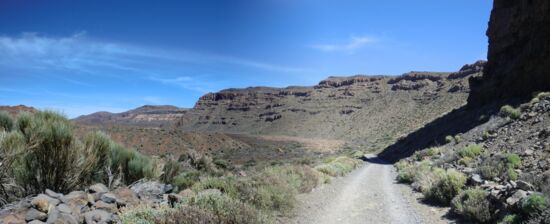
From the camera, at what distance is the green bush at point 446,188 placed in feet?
38.8

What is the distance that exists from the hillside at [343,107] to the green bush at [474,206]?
59092 mm

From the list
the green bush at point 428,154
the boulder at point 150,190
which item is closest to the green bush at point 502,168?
the boulder at point 150,190

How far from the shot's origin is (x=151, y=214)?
21.2ft

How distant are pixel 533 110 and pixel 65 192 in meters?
22.6

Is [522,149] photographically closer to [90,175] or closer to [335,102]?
[90,175]

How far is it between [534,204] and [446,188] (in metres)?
4.99

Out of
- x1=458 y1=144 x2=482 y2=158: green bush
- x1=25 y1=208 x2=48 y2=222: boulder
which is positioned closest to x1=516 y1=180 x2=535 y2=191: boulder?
x1=25 y1=208 x2=48 y2=222: boulder

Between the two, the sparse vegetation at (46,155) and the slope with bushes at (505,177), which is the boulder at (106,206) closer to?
the sparse vegetation at (46,155)

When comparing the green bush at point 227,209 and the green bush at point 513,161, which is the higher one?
the green bush at point 513,161

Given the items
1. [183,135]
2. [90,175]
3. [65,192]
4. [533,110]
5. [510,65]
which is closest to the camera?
[65,192]

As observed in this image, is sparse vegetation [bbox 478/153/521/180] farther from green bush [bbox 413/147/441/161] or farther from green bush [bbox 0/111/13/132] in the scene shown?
green bush [bbox 413/147/441/161]

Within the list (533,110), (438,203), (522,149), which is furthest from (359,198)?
(533,110)

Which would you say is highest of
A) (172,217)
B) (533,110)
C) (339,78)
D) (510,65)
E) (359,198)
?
(339,78)

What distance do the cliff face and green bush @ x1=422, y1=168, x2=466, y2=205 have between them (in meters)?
19.7
